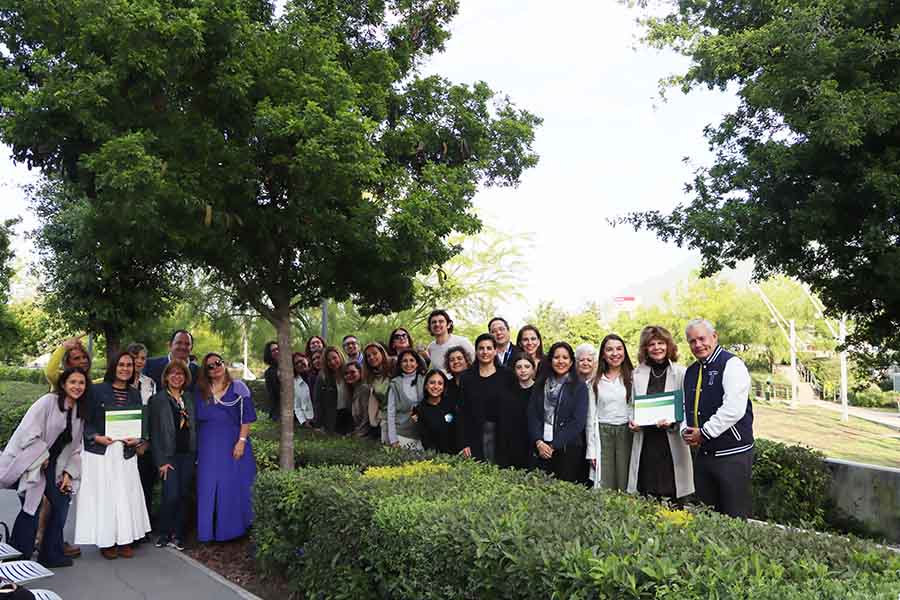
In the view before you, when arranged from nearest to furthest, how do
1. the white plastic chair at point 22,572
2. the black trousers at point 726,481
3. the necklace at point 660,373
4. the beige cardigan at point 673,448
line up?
the white plastic chair at point 22,572, the black trousers at point 726,481, the beige cardigan at point 673,448, the necklace at point 660,373

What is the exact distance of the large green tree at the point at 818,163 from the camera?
29.0 feet

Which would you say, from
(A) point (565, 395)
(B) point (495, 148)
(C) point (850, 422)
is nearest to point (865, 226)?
(B) point (495, 148)

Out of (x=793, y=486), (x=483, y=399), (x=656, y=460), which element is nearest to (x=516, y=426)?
(x=483, y=399)

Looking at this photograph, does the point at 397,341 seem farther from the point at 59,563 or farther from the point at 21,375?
the point at 21,375

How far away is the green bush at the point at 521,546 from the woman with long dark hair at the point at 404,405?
1918mm

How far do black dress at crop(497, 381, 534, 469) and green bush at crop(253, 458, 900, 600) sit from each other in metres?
1.06

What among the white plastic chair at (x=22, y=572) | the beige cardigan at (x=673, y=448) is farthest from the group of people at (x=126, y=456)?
the beige cardigan at (x=673, y=448)

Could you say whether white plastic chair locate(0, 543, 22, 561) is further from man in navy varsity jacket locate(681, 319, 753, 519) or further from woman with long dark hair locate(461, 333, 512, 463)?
man in navy varsity jacket locate(681, 319, 753, 519)

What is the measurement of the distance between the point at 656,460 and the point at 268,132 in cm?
408

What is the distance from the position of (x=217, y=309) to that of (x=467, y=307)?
9.13m

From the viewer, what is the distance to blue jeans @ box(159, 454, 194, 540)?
701cm

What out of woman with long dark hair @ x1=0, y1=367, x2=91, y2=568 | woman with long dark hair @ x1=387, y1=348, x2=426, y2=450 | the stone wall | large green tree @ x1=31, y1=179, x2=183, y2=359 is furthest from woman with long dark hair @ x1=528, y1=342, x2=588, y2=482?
large green tree @ x1=31, y1=179, x2=183, y2=359

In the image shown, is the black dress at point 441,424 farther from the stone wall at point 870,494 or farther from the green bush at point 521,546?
the stone wall at point 870,494

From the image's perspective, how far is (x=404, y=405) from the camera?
7504mm
